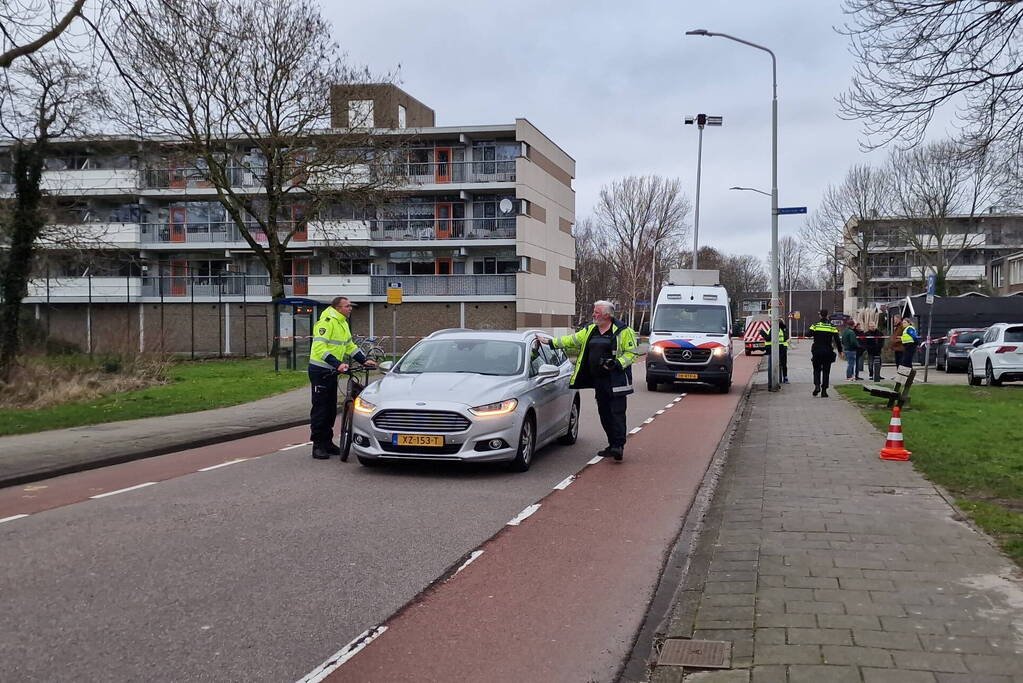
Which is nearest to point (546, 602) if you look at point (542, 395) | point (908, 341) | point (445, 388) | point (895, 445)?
point (445, 388)

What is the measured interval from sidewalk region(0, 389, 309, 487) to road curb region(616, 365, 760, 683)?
6.79 m

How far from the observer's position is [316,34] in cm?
3006

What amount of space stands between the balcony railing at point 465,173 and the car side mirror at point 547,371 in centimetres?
3959

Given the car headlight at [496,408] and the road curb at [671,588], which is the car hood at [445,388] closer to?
the car headlight at [496,408]

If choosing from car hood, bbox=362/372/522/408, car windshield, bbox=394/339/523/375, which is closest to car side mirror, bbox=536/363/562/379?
car windshield, bbox=394/339/523/375

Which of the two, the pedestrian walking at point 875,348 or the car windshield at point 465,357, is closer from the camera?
the car windshield at point 465,357

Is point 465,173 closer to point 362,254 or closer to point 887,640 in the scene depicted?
point 362,254

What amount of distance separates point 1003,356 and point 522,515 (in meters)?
20.2

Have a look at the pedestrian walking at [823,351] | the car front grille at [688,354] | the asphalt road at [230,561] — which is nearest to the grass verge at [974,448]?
the pedestrian walking at [823,351]

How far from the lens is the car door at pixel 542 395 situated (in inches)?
408

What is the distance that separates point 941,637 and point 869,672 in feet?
2.19

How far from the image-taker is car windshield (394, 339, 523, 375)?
10492 mm

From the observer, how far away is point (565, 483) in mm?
9344

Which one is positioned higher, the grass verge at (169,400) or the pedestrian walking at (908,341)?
the pedestrian walking at (908,341)
